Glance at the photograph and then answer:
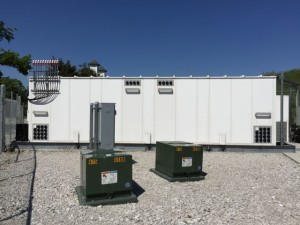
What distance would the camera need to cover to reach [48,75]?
16266 mm

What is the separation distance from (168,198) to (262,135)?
9300 millimetres

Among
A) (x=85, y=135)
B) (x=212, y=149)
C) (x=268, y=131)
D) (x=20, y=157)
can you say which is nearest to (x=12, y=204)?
(x=20, y=157)

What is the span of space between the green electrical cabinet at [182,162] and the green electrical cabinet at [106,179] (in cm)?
225

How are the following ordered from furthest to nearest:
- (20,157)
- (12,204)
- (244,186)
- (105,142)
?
(20,157)
(105,142)
(244,186)
(12,204)

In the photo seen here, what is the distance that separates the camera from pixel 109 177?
22.9 ft

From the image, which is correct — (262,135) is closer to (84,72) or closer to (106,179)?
(106,179)

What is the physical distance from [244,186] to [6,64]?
46.5ft

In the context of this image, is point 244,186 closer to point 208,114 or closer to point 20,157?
point 208,114

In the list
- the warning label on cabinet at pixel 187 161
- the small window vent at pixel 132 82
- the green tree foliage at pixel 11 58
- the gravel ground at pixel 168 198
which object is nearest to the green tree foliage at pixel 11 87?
the green tree foliage at pixel 11 58

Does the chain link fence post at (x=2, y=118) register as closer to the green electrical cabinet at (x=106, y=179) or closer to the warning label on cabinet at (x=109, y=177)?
the green electrical cabinet at (x=106, y=179)

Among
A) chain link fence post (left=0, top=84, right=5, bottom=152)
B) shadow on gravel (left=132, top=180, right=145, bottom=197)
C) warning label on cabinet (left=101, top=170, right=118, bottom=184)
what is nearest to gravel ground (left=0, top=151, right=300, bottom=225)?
shadow on gravel (left=132, top=180, right=145, bottom=197)

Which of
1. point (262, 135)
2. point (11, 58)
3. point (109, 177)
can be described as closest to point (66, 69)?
point (11, 58)

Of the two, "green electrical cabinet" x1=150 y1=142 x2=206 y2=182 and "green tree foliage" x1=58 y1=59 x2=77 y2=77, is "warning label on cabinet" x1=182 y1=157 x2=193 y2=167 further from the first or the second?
"green tree foliage" x1=58 y1=59 x2=77 y2=77

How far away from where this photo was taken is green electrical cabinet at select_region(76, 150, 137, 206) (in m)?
6.82
